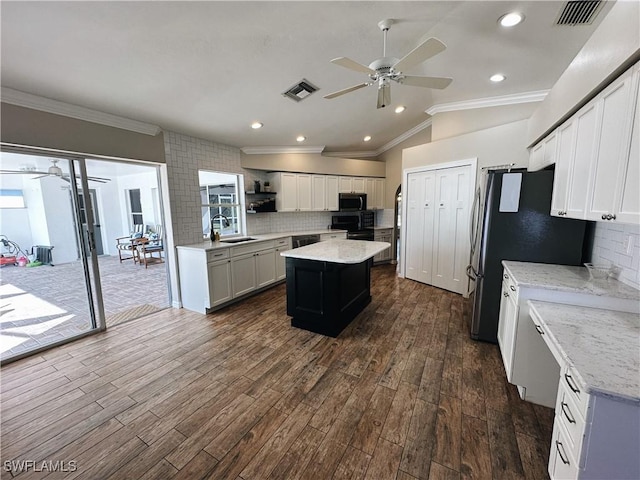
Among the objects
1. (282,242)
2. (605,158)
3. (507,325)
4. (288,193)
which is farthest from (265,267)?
(605,158)

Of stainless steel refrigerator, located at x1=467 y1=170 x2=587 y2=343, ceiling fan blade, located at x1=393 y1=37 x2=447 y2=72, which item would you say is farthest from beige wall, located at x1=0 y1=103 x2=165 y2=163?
stainless steel refrigerator, located at x1=467 y1=170 x2=587 y2=343

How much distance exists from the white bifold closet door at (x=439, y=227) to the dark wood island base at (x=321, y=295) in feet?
6.30

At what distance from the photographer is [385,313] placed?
139 inches

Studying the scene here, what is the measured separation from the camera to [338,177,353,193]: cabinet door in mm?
5960

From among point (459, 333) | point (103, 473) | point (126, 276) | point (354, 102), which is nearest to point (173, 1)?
point (354, 102)

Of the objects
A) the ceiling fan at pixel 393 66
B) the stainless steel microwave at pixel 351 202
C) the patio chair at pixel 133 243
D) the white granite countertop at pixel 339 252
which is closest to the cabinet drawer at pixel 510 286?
the white granite countertop at pixel 339 252

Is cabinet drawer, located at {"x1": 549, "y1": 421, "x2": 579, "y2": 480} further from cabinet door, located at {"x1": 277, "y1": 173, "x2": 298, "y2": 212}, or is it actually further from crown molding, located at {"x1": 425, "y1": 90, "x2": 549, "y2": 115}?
cabinet door, located at {"x1": 277, "y1": 173, "x2": 298, "y2": 212}

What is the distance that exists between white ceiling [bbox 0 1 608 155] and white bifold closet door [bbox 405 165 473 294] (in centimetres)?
133

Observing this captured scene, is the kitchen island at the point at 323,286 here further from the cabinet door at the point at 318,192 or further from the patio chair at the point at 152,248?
the patio chair at the point at 152,248

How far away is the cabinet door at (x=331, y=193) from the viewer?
582 cm

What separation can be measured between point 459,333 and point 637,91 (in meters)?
2.48

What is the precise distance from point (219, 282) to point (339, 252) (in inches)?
72.1

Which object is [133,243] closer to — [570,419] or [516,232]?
[516,232]

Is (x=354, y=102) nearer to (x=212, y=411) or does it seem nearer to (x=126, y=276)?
(x=212, y=411)
